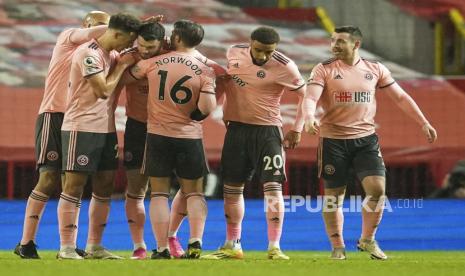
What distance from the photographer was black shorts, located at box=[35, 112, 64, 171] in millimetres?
9703

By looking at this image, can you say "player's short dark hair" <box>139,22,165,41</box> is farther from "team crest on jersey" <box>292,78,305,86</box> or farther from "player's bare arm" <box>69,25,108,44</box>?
"team crest on jersey" <box>292,78,305,86</box>

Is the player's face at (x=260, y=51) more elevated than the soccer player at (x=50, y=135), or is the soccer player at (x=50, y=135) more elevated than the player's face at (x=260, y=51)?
the player's face at (x=260, y=51)

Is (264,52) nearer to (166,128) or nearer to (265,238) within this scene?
(166,128)

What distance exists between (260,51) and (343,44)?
2.62 ft

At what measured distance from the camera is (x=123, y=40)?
9.47 metres

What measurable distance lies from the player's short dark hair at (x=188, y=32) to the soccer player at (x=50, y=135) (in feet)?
2.07

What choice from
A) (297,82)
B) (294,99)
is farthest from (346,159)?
(294,99)

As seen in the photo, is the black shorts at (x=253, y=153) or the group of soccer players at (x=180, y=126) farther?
the black shorts at (x=253, y=153)

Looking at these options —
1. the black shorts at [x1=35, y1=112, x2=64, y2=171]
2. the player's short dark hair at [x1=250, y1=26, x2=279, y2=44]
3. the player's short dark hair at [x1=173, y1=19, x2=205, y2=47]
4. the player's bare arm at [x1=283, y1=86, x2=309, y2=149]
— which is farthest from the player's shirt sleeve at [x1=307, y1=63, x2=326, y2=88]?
the black shorts at [x1=35, y1=112, x2=64, y2=171]

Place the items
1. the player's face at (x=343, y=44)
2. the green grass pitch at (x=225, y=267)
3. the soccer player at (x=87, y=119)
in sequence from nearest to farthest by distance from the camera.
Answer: the green grass pitch at (x=225, y=267)
the soccer player at (x=87, y=119)
the player's face at (x=343, y=44)

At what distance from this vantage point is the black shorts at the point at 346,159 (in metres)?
10.1

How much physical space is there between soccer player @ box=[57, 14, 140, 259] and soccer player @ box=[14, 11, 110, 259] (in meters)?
0.27

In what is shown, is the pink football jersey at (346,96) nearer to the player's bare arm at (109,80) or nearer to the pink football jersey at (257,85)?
the pink football jersey at (257,85)

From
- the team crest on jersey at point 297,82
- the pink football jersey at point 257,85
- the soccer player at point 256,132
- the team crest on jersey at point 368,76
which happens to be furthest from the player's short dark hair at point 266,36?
the team crest on jersey at point 368,76
